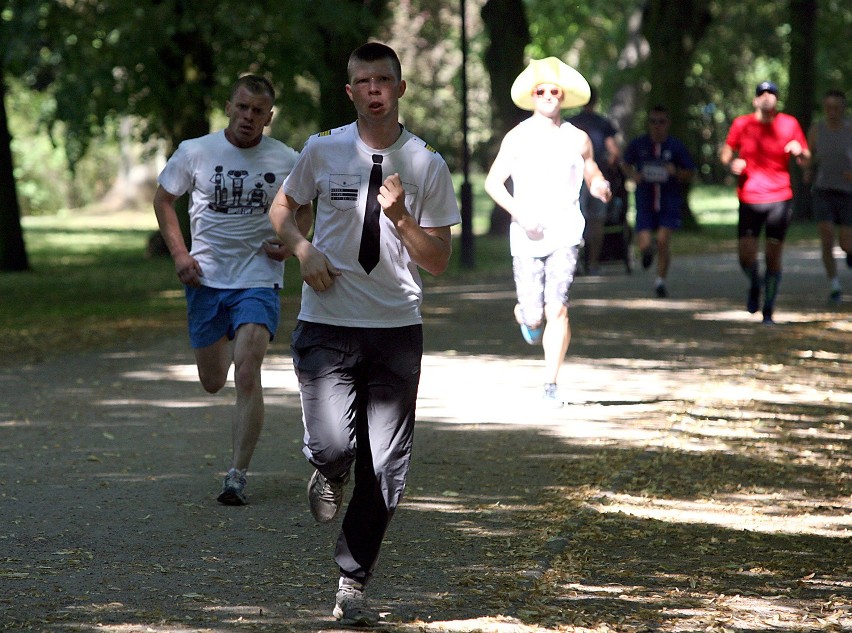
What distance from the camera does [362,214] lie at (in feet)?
17.6

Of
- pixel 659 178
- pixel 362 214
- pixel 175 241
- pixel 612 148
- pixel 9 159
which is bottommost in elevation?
pixel 9 159

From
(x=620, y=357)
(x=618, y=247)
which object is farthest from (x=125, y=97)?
(x=620, y=357)

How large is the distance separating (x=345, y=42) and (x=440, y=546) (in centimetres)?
1895

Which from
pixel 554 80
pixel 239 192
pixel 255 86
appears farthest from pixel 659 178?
pixel 255 86

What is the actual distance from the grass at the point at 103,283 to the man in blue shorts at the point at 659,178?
4192 mm

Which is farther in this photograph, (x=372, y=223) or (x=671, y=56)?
(x=671, y=56)

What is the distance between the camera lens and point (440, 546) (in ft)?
21.2

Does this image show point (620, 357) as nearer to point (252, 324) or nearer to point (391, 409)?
point (252, 324)

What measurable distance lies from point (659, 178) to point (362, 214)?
492 inches

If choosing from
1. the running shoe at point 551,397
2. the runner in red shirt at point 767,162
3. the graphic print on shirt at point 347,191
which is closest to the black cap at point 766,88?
the runner in red shirt at point 767,162

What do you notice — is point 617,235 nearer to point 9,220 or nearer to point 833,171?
point 833,171

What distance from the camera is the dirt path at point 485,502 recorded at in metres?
5.51

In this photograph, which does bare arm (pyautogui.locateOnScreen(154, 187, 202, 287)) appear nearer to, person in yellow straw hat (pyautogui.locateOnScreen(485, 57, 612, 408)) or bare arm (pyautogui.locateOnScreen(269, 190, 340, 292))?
bare arm (pyautogui.locateOnScreen(269, 190, 340, 292))

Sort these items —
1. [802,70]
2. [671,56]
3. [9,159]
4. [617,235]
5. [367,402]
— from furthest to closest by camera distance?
[802,70], [671,56], [9,159], [617,235], [367,402]
